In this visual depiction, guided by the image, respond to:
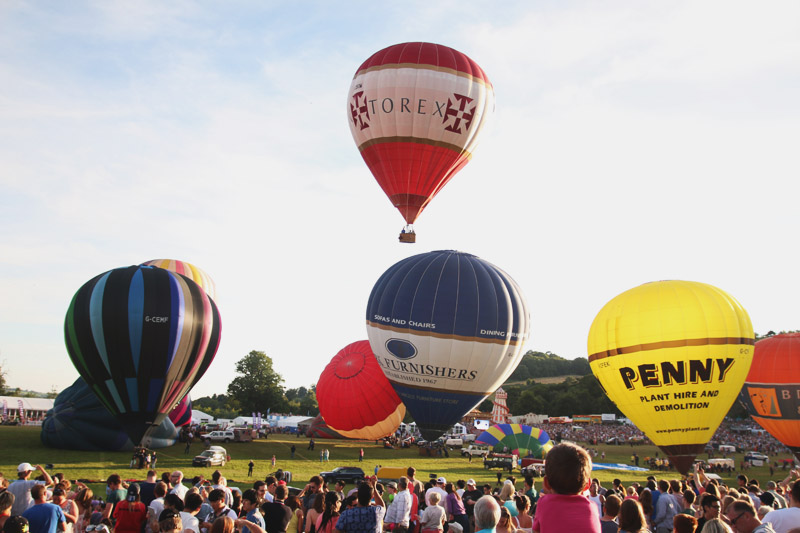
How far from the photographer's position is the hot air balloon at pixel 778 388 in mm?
23984

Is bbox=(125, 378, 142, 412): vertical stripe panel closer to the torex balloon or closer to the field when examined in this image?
the field

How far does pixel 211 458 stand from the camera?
2206 cm

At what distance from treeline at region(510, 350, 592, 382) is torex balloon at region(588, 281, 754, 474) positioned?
11100cm

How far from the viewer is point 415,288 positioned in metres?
22.5

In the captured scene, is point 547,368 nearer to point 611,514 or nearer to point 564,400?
point 564,400

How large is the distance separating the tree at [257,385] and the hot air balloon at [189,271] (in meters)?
22.5

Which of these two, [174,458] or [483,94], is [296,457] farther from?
[483,94]

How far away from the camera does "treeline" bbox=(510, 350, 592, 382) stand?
424 ft

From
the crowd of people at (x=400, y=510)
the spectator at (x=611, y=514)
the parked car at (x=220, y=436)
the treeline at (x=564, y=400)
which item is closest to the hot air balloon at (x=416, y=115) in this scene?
the parked car at (x=220, y=436)

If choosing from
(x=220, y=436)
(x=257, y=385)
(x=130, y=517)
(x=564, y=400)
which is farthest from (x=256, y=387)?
(x=130, y=517)

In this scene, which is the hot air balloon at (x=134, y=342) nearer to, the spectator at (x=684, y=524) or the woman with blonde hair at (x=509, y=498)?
the woman with blonde hair at (x=509, y=498)

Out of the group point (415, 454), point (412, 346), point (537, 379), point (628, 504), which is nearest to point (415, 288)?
point (412, 346)

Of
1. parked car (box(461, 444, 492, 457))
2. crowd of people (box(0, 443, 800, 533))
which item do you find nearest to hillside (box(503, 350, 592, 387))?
parked car (box(461, 444, 492, 457))

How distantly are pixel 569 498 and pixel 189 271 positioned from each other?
1357 inches
